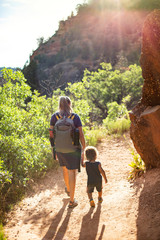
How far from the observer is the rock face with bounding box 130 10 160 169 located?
3582 millimetres

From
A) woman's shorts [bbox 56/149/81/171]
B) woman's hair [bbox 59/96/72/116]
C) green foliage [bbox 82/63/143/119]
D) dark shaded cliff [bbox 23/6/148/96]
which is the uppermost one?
dark shaded cliff [bbox 23/6/148/96]

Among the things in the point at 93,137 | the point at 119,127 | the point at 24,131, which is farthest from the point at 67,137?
the point at 119,127

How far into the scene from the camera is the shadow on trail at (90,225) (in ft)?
9.37

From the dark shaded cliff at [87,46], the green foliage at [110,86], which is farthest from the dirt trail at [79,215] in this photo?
the dark shaded cliff at [87,46]

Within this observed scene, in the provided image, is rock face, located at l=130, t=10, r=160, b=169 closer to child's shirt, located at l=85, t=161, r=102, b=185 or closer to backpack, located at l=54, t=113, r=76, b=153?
child's shirt, located at l=85, t=161, r=102, b=185

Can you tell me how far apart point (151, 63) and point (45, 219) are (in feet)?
10.4

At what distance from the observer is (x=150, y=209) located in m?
3.01

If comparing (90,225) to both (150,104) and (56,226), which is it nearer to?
(56,226)

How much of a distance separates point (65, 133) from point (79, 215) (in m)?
1.34

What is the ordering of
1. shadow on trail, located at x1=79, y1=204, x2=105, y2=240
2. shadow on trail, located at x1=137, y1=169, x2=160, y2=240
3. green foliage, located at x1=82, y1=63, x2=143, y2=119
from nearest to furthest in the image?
shadow on trail, located at x1=137, y1=169, x2=160, y2=240, shadow on trail, located at x1=79, y1=204, x2=105, y2=240, green foliage, located at x1=82, y1=63, x2=143, y2=119

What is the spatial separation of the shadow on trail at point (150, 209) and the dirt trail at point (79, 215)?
0.04m

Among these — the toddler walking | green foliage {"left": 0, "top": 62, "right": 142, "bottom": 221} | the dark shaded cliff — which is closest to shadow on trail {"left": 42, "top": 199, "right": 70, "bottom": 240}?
the toddler walking

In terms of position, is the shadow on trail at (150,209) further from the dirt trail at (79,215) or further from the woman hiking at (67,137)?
the woman hiking at (67,137)

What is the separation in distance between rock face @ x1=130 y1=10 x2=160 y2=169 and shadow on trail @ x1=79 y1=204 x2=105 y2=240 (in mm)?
1342
